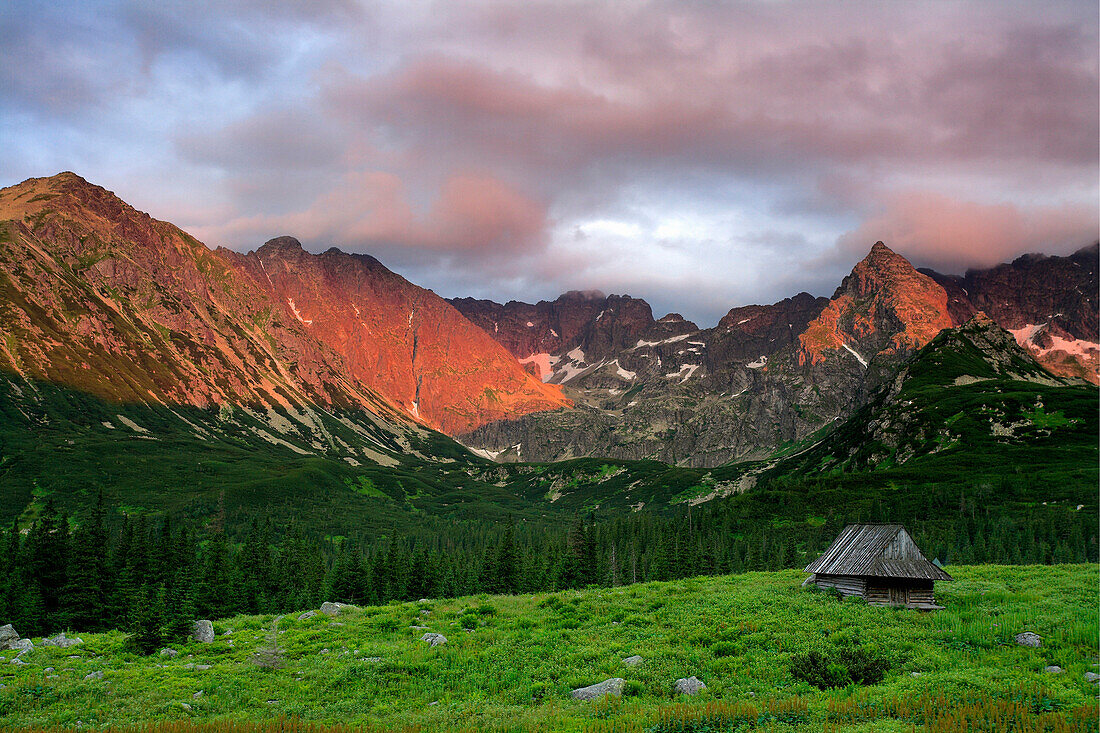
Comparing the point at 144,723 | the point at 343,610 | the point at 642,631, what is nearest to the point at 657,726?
the point at 642,631

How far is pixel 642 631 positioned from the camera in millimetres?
32625

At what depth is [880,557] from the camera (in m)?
40.6

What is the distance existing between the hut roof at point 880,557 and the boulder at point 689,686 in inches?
817

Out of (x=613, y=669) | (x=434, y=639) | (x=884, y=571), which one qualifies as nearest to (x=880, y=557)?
(x=884, y=571)

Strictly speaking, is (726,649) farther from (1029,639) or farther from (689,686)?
(1029,639)

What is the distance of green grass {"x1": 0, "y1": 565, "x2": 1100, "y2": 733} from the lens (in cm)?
2030

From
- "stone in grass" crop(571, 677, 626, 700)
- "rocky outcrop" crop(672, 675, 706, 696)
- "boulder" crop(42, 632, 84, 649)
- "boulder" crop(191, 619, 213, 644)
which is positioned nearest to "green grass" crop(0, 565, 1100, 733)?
"rocky outcrop" crop(672, 675, 706, 696)

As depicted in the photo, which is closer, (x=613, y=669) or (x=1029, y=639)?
(x=613, y=669)

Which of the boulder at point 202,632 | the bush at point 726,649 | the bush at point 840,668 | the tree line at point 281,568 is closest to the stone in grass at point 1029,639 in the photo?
the bush at point 840,668

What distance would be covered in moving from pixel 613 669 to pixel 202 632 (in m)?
24.2

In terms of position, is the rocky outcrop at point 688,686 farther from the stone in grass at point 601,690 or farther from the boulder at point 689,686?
the stone in grass at point 601,690

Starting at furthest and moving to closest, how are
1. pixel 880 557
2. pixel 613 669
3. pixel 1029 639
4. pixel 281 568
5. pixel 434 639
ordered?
pixel 281 568, pixel 880 557, pixel 434 639, pixel 1029 639, pixel 613 669

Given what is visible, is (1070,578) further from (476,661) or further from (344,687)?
(344,687)

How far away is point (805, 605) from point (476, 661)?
1976 centimetres
